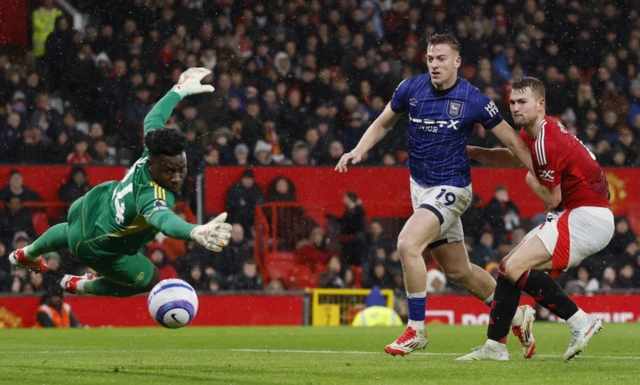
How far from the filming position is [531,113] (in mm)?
9281

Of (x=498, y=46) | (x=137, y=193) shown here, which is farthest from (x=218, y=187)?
(x=137, y=193)

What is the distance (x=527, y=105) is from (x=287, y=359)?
2809 millimetres

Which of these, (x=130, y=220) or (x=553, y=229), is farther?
(x=553, y=229)

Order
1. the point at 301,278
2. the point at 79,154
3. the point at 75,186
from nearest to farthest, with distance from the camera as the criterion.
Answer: the point at 75,186 → the point at 79,154 → the point at 301,278

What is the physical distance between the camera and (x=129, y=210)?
27.8 ft

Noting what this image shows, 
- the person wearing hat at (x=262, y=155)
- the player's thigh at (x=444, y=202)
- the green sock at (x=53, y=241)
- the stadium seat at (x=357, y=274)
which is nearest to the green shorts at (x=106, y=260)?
the green sock at (x=53, y=241)

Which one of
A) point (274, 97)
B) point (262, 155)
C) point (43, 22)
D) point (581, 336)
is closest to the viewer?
point (581, 336)

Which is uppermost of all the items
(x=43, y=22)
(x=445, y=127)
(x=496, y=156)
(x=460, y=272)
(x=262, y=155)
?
(x=43, y=22)

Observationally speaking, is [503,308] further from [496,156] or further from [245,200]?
[245,200]

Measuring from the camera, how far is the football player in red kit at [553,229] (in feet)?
29.9

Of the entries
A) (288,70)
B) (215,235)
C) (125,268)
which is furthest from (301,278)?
(215,235)

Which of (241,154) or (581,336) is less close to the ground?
(241,154)

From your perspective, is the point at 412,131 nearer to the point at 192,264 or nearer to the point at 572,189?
the point at 572,189

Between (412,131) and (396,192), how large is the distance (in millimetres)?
9370
